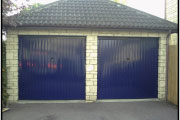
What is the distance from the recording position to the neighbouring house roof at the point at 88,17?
15.7ft

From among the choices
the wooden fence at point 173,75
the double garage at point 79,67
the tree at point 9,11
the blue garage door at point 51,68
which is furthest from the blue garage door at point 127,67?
the tree at point 9,11

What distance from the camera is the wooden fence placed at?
4872mm

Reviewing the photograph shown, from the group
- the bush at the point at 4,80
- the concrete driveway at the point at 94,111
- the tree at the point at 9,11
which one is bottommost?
the concrete driveway at the point at 94,111

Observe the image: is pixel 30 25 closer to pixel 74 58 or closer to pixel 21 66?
pixel 21 66

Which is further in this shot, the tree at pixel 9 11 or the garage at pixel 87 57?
the garage at pixel 87 57

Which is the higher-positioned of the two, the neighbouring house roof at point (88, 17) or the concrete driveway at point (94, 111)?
the neighbouring house roof at point (88, 17)

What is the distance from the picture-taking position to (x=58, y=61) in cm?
516

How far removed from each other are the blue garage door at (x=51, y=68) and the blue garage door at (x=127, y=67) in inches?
30.2

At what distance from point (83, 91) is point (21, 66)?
7.77 feet

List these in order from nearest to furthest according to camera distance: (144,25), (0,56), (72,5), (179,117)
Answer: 1. (179,117)
2. (0,56)
3. (144,25)
4. (72,5)

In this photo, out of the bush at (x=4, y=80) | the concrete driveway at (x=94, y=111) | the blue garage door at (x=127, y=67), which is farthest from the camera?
the blue garage door at (x=127, y=67)

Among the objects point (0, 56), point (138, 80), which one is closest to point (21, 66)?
point (0, 56)

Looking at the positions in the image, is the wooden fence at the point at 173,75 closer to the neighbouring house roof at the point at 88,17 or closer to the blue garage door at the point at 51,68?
the neighbouring house roof at the point at 88,17

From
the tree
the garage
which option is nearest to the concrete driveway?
the garage
